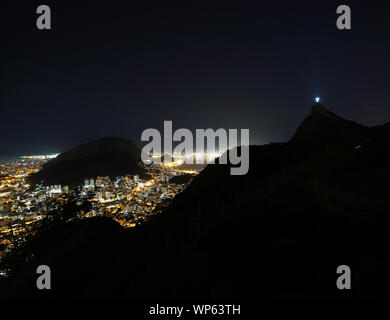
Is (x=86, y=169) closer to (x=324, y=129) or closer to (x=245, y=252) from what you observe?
(x=324, y=129)

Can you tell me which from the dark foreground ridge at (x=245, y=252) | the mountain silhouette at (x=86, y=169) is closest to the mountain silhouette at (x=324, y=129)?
the dark foreground ridge at (x=245, y=252)

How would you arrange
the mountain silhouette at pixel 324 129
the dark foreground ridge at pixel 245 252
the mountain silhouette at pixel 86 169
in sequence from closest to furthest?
the dark foreground ridge at pixel 245 252 → the mountain silhouette at pixel 324 129 → the mountain silhouette at pixel 86 169

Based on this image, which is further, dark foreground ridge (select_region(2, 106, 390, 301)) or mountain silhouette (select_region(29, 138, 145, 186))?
mountain silhouette (select_region(29, 138, 145, 186))

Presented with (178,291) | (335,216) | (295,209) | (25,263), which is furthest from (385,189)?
(25,263)

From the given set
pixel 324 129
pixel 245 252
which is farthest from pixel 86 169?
pixel 245 252

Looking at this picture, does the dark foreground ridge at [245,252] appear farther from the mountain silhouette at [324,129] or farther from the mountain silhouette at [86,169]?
the mountain silhouette at [86,169]

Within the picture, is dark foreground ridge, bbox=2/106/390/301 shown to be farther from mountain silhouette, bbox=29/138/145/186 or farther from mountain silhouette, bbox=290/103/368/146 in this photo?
mountain silhouette, bbox=29/138/145/186

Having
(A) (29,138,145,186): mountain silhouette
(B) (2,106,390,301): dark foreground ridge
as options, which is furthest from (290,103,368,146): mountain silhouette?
(A) (29,138,145,186): mountain silhouette
